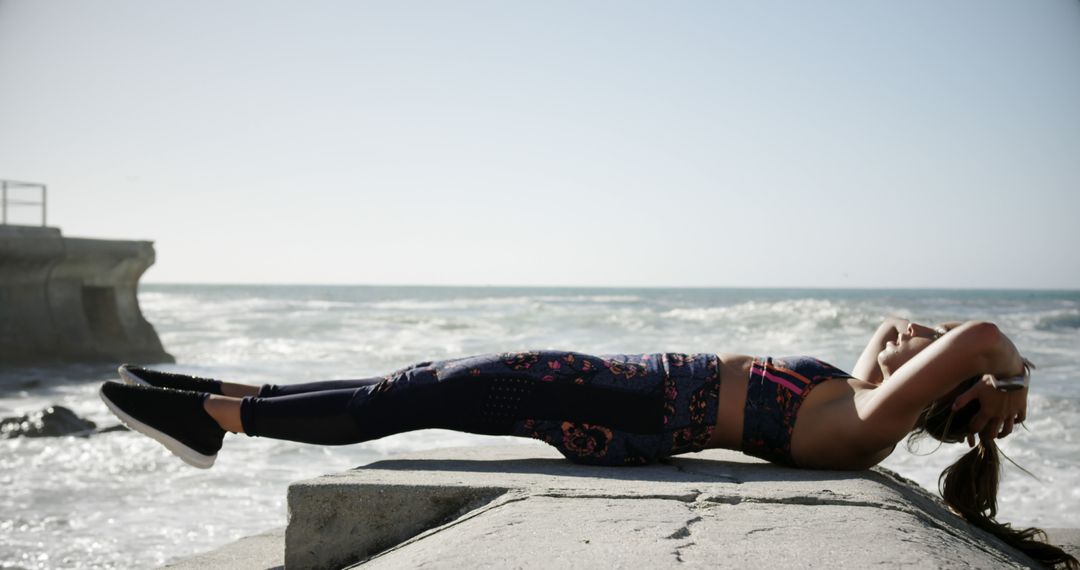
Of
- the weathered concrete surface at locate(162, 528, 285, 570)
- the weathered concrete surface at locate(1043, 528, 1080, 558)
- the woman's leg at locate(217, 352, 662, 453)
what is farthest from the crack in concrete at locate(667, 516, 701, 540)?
the weathered concrete surface at locate(1043, 528, 1080, 558)

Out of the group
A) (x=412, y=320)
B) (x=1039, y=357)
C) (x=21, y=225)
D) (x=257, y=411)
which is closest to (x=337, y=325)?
(x=412, y=320)

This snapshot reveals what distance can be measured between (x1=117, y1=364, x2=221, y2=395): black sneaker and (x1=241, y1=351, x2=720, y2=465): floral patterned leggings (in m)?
0.41

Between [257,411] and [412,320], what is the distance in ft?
76.5

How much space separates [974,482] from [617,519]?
1.37m

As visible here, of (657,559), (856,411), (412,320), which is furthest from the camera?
(412,320)

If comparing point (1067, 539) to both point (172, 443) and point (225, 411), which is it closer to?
point (225, 411)

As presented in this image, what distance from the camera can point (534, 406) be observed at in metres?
2.79

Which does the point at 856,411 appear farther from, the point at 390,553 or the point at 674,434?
the point at 390,553

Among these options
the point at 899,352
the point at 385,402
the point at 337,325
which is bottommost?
the point at 337,325

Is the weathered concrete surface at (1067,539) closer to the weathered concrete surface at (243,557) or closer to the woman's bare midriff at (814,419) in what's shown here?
the woman's bare midriff at (814,419)

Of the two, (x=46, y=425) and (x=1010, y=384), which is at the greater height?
(x=1010, y=384)

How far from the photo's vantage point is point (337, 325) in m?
24.1

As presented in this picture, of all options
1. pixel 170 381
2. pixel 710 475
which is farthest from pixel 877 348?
pixel 170 381

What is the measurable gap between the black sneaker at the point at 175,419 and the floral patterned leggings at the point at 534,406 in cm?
15
